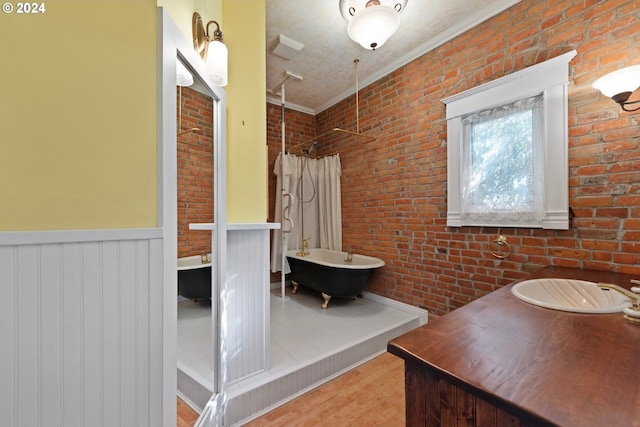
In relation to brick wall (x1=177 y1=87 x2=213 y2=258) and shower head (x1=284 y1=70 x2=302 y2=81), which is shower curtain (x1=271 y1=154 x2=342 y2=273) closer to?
shower head (x1=284 y1=70 x2=302 y2=81)

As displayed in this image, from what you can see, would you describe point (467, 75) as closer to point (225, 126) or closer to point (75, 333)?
point (225, 126)

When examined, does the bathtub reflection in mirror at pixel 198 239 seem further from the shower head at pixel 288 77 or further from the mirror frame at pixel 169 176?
the shower head at pixel 288 77

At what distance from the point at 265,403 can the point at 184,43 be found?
1.97 m

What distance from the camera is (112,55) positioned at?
0.74 metres

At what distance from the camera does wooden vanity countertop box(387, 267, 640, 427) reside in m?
0.49

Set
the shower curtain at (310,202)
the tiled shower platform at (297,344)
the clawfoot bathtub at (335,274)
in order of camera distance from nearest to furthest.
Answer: the tiled shower platform at (297,344)
the clawfoot bathtub at (335,274)
the shower curtain at (310,202)

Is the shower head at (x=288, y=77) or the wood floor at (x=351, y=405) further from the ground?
the shower head at (x=288, y=77)

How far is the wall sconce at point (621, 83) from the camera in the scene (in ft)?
4.18

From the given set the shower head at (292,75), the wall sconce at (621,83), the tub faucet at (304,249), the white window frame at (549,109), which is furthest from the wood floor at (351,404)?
the shower head at (292,75)

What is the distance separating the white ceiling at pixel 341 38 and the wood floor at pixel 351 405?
2.84 m

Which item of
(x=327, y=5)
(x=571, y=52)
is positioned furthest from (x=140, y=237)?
(x=571, y=52)

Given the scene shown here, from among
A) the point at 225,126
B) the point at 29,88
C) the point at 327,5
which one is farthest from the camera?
the point at 327,5

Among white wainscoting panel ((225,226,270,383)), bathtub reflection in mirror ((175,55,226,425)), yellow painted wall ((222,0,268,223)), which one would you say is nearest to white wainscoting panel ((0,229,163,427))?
bathtub reflection in mirror ((175,55,226,425))

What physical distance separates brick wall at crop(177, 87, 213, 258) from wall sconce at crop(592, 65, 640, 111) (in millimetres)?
2203
